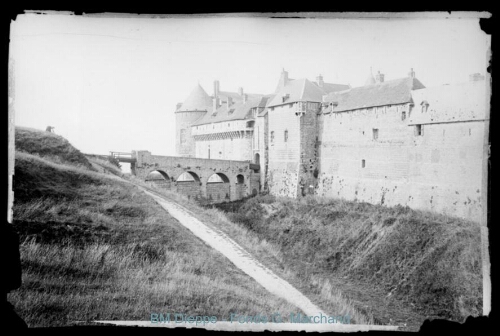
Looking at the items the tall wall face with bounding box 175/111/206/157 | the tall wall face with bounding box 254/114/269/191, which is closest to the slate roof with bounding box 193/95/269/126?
the tall wall face with bounding box 175/111/206/157

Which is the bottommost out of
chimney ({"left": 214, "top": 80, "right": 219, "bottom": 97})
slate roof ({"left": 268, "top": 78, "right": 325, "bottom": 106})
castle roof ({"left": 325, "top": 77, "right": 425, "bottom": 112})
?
castle roof ({"left": 325, "top": 77, "right": 425, "bottom": 112})

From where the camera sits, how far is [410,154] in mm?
20672

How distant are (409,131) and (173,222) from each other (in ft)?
50.8

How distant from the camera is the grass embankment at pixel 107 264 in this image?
4.22 metres

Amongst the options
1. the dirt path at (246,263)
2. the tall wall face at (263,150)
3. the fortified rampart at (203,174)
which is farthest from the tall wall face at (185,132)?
the dirt path at (246,263)

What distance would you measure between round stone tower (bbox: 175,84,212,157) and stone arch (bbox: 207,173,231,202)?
34.3 ft

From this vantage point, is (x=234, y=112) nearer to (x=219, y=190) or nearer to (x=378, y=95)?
(x=219, y=190)

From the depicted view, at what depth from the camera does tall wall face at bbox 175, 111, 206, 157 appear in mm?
41625

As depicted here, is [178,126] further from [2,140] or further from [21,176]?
[2,140]

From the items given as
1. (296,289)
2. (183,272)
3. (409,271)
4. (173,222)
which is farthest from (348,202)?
(183,272)

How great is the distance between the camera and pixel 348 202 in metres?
23.5

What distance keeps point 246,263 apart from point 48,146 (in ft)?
37.8

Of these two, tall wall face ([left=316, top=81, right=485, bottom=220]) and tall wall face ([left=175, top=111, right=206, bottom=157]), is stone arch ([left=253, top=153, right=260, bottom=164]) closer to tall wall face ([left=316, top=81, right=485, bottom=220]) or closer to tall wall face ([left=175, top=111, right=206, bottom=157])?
tall wall face ([left=316, top=81, right=485, bottom=220])

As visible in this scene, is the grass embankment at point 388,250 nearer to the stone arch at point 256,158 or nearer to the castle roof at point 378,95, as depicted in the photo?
the castle roof at point 378,95
